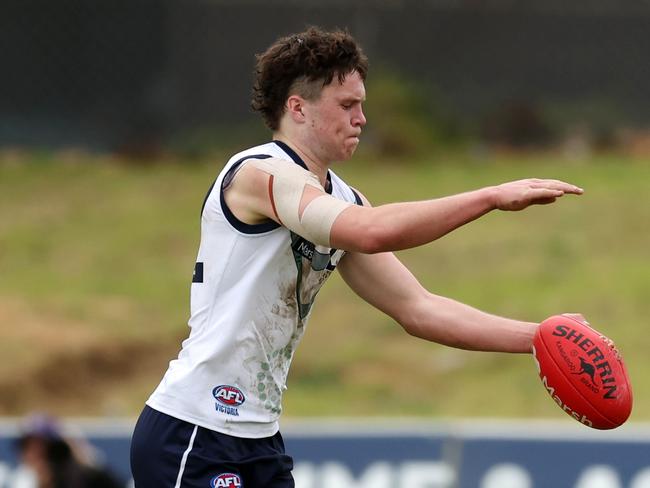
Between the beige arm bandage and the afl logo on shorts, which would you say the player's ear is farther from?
the afl logo on shorts

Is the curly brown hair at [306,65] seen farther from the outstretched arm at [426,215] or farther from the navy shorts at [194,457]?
the navy shorts at [194,457]

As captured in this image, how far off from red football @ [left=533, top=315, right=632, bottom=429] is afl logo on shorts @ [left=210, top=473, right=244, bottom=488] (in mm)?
1058

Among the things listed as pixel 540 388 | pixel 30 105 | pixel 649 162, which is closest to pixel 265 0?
pixel 30 105

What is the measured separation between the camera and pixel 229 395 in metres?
4.37

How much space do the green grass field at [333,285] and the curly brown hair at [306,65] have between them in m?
8.59

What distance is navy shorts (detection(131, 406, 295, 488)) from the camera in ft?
14.3

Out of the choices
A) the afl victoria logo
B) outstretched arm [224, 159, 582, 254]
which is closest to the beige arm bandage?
outstretched arm [224, 159, 582, 254]

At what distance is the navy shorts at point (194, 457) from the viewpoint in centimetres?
435

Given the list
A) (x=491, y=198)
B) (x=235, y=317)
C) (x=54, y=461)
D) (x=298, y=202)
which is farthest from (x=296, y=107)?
(x=54, y=461)

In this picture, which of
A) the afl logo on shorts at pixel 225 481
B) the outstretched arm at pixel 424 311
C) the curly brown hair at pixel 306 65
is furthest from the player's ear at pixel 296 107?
the afl logo on shorts at pixel 225 481

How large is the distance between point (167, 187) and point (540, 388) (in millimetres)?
6702

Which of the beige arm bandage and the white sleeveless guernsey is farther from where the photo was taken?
the white sleeveless guernsey

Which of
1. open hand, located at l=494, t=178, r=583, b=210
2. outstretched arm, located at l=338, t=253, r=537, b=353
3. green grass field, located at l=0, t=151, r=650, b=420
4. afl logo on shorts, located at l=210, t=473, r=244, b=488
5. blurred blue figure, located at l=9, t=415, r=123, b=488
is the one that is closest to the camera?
open hand, located at l=494, t=178, r=583, b=210

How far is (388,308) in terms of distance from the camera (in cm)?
487
